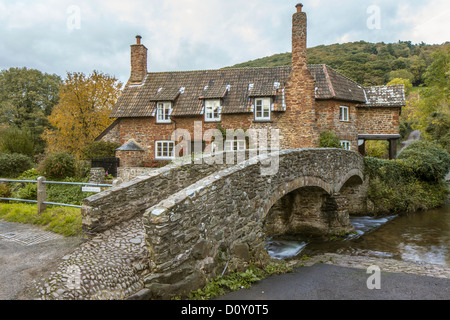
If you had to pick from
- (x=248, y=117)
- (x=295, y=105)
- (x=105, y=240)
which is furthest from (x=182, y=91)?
(x=105, y=240)

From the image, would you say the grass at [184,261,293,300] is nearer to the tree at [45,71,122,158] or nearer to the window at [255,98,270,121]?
the window at [255,98,270,121]

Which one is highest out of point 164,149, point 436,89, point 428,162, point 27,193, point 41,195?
point 436,89

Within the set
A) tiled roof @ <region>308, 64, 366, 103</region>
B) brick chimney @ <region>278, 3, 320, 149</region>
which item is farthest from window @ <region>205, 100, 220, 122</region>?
tiled roof @ <region>308, 64, 366, 103</region>

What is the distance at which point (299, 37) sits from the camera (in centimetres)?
1856

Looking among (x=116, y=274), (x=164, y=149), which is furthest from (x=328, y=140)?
(x=116, y=274)

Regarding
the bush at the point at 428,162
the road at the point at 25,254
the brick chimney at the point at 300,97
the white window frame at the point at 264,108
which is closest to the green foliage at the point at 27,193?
the road at the point at 25,254

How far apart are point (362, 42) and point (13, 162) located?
Answer: 92.4 m

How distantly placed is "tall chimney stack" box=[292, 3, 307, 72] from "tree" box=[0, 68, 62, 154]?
32.1 m

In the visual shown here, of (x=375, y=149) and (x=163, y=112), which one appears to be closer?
(x=163, y=112)

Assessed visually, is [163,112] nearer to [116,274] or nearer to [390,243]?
[390,243]

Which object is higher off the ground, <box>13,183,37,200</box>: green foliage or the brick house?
the brick house

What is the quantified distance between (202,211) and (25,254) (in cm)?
346

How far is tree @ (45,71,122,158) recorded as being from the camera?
25.7 m

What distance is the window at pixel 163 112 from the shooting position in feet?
68.2
